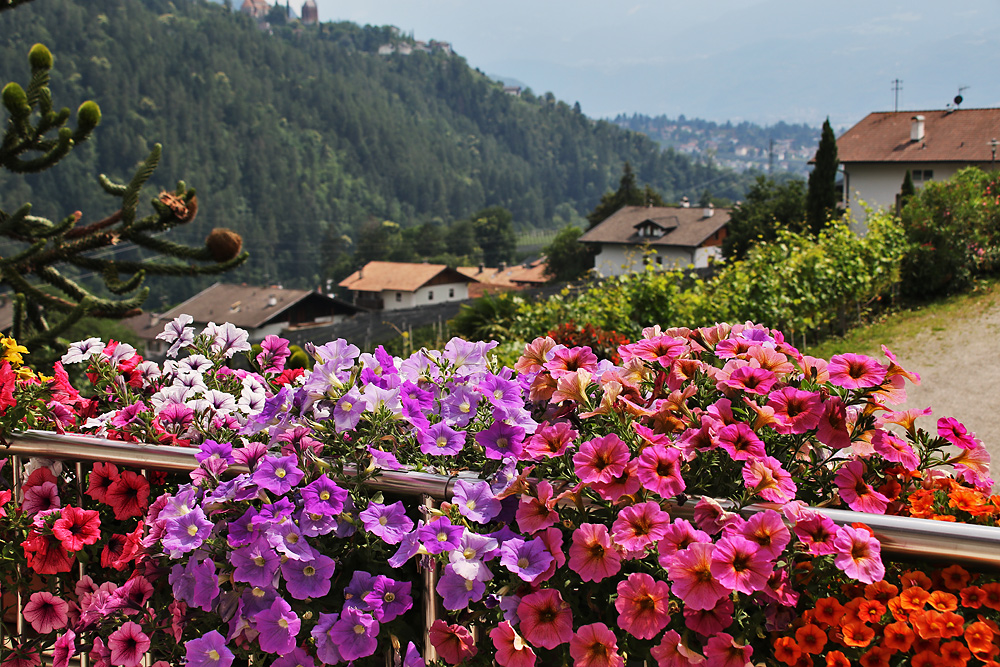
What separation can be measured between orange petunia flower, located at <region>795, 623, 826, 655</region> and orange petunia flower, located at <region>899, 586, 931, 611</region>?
14 cm

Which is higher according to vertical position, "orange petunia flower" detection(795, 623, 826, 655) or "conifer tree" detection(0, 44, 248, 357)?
"conifer tree" detection(0, 44, 248, 357)

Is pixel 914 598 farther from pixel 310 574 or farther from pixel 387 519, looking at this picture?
pixel 310 574

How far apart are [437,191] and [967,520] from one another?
160368mm

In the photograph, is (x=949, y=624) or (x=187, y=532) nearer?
(x=949, y=624)

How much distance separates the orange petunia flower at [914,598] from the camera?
121 centimetres

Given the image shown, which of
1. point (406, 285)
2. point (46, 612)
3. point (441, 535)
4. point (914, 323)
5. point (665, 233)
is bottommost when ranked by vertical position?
point (406, 285)

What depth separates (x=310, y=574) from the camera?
1.40 meters

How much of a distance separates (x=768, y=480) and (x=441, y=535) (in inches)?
22.7

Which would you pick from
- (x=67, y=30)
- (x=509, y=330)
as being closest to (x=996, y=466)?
(x=509, y=330)

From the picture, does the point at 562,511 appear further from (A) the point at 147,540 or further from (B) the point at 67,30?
(B) the point at 67,30

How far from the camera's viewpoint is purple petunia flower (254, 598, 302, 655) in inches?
54.1

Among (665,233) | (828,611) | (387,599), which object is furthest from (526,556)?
(665,233)

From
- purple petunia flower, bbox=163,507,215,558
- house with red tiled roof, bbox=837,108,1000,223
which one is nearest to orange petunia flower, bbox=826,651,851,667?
purple petunia flower, bbox=163,507,215,558

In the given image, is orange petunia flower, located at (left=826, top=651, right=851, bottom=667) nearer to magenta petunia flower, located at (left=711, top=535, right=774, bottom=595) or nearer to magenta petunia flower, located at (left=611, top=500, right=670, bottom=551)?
magenta petunia flower, located at (left=711, top=535, right=774, bottom=595)
